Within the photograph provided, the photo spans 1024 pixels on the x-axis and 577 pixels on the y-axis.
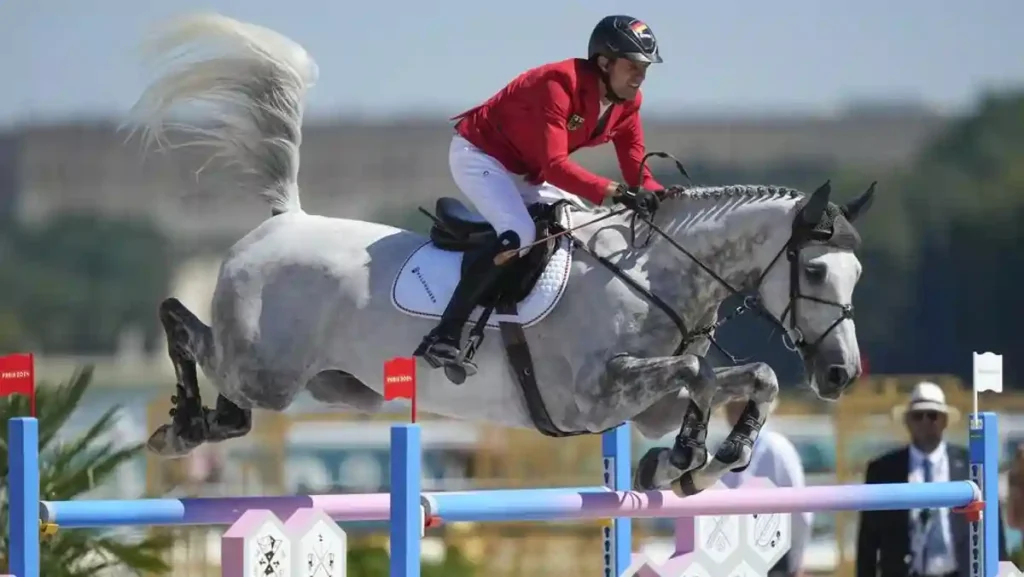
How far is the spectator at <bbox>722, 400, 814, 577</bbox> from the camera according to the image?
19.2 ft

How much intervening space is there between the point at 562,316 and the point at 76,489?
2.36 meters

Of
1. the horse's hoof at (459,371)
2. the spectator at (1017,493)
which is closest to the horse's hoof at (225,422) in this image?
the horse's hoof at (459,371)

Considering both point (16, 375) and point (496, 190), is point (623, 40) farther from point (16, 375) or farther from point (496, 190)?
point (16, 375)

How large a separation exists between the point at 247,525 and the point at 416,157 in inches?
636

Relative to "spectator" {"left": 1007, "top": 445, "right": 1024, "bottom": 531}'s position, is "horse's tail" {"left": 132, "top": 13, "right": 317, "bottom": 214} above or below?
above

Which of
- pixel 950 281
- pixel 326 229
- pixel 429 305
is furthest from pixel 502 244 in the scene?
pixel 950 281

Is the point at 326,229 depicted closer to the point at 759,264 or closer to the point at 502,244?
the point at 502,244

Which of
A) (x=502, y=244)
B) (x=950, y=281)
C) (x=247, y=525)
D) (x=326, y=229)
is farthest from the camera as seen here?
(x=950, y=281)

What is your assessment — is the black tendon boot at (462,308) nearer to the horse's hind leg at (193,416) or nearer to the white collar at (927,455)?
the horse's hind leg at (193,416)

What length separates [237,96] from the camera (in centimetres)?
514

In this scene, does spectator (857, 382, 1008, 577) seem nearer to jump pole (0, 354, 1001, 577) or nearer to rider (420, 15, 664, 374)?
jump pole (0, 354, 1001, 577)

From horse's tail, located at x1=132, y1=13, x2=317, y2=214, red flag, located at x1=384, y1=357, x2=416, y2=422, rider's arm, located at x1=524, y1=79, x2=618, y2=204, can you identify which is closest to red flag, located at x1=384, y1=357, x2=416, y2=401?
red flag, located at x1=384, y1=357, x2=416, y2=422

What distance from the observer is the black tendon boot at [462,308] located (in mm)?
4477

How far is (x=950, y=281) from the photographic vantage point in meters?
17.5
